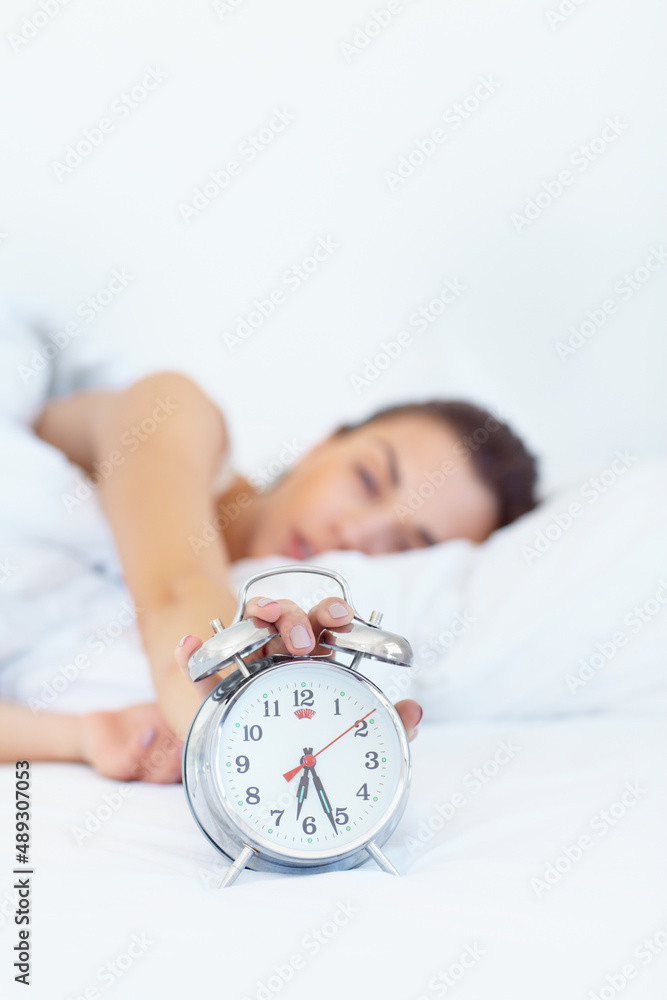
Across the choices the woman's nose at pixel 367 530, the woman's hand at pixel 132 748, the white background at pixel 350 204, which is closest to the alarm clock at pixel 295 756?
the woman's hand at pixel 132 748

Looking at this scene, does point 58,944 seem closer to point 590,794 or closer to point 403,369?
point 590,794

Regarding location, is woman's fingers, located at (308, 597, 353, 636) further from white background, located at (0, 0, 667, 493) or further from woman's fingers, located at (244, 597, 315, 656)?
white background, located at (0, 0, 667, 493)

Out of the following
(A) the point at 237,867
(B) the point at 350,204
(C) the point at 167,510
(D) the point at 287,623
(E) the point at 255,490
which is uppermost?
(B) the point at 350,204

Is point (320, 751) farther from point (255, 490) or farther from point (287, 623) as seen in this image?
point (255, 490)

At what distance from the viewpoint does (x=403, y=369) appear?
172 centimetres

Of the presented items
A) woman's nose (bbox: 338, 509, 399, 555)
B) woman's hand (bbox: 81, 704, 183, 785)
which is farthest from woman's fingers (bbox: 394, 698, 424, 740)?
woman's nose (bbox: 338, 509, 399, 555)

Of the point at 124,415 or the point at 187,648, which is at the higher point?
the point at 187,648

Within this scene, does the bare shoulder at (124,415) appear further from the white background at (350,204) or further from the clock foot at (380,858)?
the clock foot at (380,858)

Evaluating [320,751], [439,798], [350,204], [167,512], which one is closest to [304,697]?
[320,751]

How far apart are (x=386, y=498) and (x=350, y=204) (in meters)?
0.61

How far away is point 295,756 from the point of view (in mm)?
650

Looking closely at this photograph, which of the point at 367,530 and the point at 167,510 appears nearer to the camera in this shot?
the point at 167,510

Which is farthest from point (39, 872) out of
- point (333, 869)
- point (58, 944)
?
point (333, 869)

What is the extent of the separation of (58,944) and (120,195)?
4.72ft
